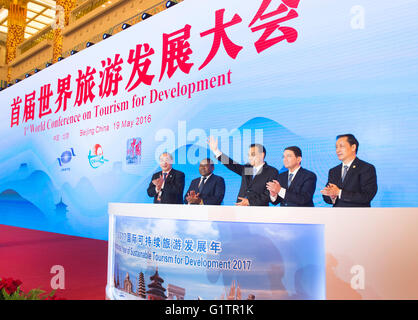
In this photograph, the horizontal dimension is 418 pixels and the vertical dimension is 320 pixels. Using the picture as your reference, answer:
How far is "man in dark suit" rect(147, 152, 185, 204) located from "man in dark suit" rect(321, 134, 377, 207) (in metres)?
1.39

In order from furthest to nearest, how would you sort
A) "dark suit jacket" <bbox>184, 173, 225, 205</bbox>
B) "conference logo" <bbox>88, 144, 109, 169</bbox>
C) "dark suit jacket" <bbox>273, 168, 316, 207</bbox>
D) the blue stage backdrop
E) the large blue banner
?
"conference logo" <bbox>88, 144, 109, 169</bbox>, "dark suit jacket" <bbox>184, 173, 225, 205</bbox>, "dark suit jacket" <bbox>273, 168, 316, 207</bbox>, the blue stage backdrop, the large blue banner

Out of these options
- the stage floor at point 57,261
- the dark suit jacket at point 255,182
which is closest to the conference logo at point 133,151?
the stage floor at point 57,261

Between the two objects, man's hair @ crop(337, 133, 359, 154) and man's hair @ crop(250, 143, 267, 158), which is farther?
man's hair @ crop(250, 143, 267, 158)

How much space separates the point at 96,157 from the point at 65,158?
773mm

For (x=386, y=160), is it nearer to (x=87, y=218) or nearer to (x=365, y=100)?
(x=365, y=100)

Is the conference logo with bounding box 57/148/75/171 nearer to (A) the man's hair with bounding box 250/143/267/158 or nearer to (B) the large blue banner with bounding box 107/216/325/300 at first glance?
(A) the man's hair with bounding box 250/143/267/158

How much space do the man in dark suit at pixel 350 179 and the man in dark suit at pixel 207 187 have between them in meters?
0.90

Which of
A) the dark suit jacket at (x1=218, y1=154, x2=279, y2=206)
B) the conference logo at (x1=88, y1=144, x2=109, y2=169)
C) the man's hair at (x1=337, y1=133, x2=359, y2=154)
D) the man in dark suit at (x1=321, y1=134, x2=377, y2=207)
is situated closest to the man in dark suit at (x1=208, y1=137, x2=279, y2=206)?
the dark suit jacket at (x1=218, y1=154, x2=279, y2=206)

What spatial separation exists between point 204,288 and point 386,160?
173 centimetres

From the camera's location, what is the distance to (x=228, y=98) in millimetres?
3129

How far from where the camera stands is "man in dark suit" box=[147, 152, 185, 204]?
3.54 m

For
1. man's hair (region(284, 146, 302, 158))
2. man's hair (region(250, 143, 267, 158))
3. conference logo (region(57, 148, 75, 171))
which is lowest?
man's hair (region(284, 146, 302, 158))

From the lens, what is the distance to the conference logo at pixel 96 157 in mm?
4296

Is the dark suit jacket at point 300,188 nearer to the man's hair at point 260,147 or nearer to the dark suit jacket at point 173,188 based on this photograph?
the man's hair at point 260,147
